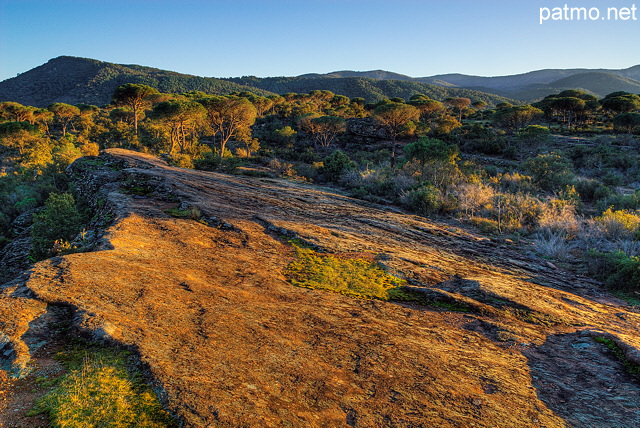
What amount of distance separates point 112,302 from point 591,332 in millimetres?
6961

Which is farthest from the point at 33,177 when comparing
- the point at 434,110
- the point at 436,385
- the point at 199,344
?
the point at 434,110

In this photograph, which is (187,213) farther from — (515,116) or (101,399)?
(515,116)

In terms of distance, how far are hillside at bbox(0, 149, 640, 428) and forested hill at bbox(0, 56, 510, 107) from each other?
341 ft

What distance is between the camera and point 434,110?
55656 millimetres

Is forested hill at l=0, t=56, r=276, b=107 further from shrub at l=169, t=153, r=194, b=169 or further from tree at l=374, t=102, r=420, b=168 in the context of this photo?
shrub at l=169, t=153, r=194, b=169

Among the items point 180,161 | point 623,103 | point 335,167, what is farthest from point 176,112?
point 623,103

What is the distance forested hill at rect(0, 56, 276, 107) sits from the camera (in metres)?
93.2

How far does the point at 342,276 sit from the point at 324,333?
2308 millimetres

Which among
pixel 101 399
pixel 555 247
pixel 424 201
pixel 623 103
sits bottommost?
pixel 555 247

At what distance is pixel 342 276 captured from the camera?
6.40 meters

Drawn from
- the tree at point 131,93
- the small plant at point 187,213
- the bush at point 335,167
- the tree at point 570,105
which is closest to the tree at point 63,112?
the tree at point 131,93

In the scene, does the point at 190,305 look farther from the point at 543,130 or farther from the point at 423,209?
the point at 543,130

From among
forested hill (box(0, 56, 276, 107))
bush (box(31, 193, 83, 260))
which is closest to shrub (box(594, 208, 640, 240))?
bush (box(31, 193, 83, 260))

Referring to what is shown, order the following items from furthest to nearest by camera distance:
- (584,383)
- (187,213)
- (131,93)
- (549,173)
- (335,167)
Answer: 1. (131,93)
2. (335,167)
3. (549,173)
4. (187,213)
5. (584,383)
